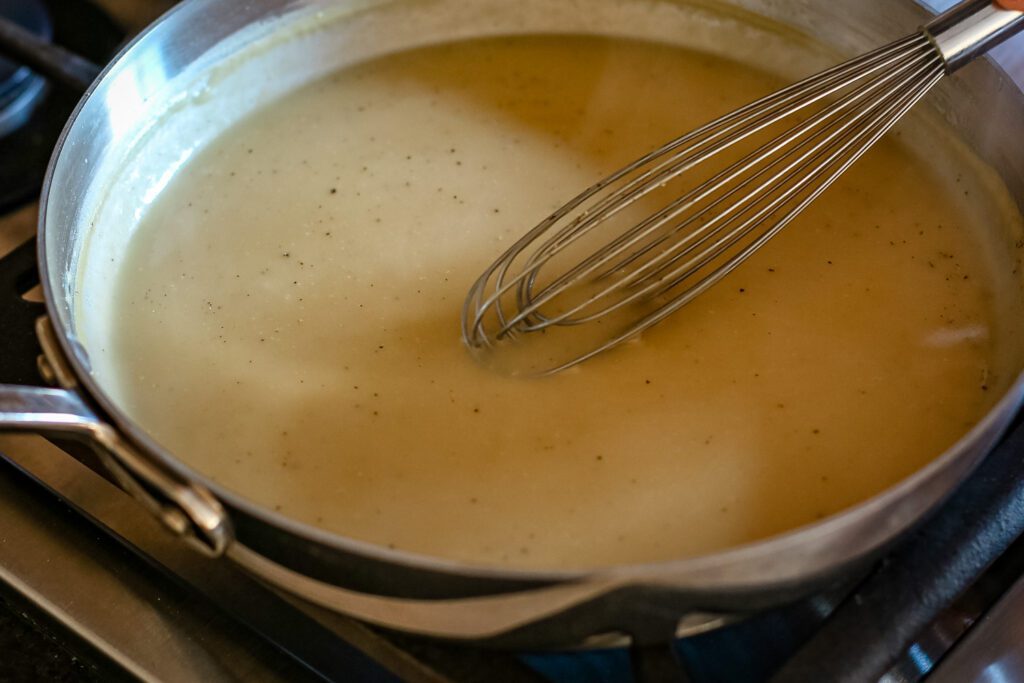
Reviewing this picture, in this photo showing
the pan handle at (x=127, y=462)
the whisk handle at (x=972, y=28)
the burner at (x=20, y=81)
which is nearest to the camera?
the pan handle at (x=127, y=462)

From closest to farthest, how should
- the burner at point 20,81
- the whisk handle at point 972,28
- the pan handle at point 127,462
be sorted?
the pan handle at point 127,462
the whisk handle at point 972,28
the burner at point 20,81

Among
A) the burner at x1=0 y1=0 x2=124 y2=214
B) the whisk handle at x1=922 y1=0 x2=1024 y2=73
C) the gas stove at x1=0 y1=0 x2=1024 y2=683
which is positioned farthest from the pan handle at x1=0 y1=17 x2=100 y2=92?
the whisk handle at x1=922 y1=0 x2=1024 y2=73

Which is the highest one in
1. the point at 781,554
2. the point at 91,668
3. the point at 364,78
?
the point at 364,78

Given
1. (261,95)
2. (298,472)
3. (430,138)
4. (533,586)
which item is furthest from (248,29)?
→ (533,586)

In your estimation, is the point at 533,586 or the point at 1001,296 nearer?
the point at 533,586

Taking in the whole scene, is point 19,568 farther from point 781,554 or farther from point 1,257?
point 781,554

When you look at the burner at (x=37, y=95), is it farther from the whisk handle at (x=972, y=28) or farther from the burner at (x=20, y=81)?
the whisk handle at (x=972, y=28)

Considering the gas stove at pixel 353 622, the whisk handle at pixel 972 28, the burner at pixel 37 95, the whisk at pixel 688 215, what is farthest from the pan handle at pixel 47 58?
the whisk handle at pixel 972 28
